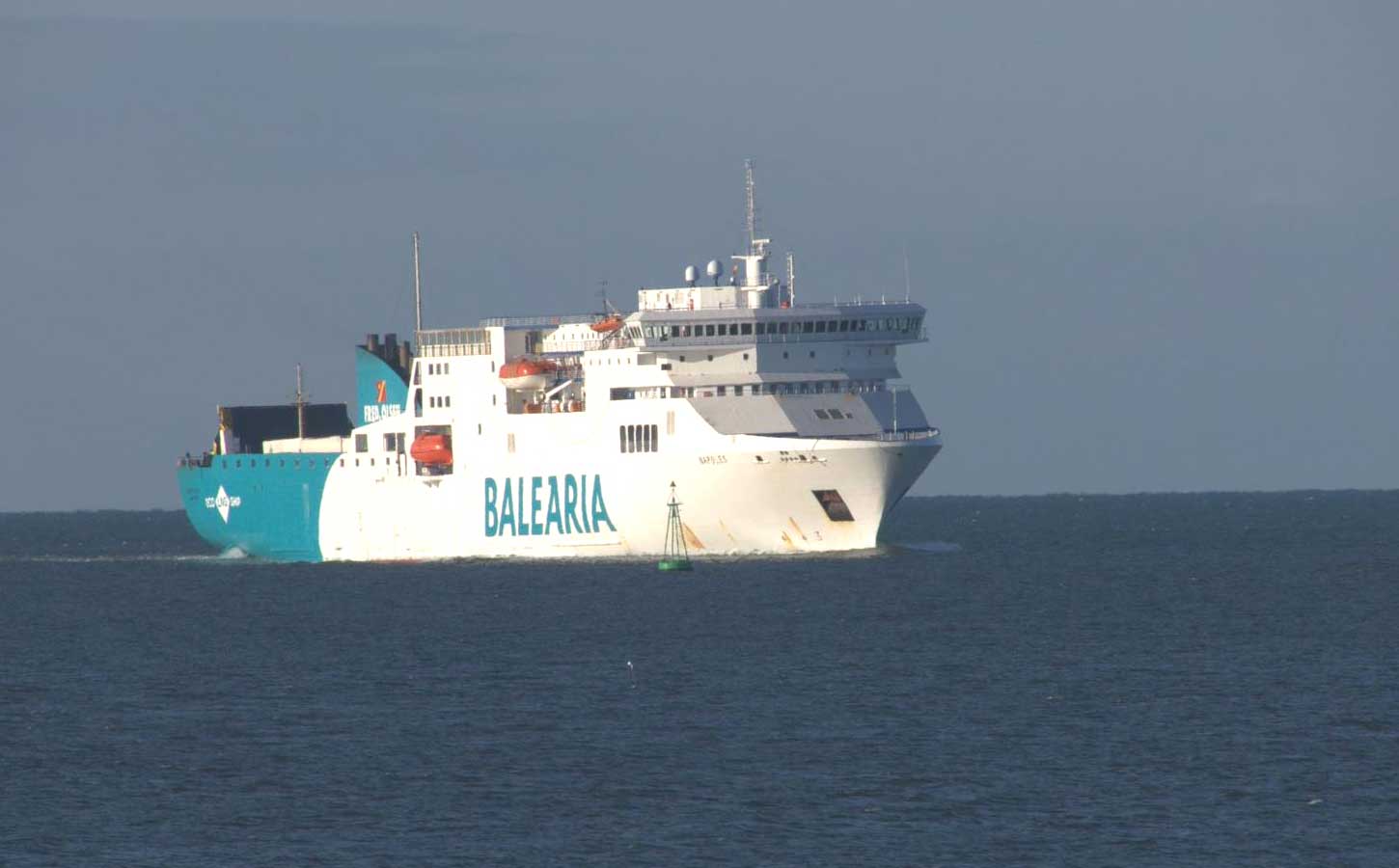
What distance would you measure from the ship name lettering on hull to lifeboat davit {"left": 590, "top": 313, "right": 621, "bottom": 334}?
5.18 metres

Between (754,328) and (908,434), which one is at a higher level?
(754,328)

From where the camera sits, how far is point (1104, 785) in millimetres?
38531

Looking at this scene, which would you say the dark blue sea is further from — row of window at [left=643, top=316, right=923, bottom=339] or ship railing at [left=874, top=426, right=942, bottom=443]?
row of window at [left=643, top=316, right=923, bottom=339]

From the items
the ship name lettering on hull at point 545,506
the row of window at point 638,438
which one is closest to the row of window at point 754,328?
the row of window at point 638,438

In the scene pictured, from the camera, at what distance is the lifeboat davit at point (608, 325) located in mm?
81062

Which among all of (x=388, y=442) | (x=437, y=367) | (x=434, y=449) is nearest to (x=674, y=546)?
(x=434, y=449)

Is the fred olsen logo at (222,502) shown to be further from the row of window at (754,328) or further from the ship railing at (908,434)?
the ship railing at (908,434)

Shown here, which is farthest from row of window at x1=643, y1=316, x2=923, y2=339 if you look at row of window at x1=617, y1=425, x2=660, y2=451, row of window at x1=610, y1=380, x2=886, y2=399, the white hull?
the white hull

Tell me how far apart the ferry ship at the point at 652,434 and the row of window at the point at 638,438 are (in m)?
0.06

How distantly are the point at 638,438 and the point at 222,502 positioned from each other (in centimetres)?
2891

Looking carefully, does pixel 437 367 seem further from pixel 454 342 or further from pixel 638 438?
pixel 638 438

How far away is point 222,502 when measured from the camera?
100 m

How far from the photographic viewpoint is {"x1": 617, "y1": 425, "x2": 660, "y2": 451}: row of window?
252 ft

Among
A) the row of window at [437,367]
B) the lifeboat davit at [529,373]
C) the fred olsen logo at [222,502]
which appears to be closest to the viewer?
the lifeboat davit at [529,373]
